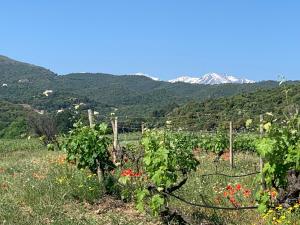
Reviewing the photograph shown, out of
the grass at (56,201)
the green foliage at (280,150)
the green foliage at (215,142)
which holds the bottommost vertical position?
the grass at (56,201)

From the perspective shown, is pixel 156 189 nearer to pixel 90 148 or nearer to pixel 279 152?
pixel 279 152

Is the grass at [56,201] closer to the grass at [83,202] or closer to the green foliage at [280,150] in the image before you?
the grass at [83,202]

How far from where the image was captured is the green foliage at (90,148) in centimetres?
1095

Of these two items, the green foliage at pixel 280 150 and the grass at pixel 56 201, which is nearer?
the green foliage at pixel 280 150

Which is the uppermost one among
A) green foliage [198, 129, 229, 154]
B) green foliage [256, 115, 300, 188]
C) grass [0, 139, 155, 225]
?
green foliage [256, 115, 300, 188]

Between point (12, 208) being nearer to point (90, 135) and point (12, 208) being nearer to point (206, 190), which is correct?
point (90, 135)

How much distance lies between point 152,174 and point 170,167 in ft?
1.19

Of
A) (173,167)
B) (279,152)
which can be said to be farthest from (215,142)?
(279,152)

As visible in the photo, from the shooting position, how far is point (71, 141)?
1143 centimetres

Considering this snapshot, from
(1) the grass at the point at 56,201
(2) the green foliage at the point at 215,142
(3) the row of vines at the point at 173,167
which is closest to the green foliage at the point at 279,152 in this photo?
(3) the row of vines at the point at 173,167

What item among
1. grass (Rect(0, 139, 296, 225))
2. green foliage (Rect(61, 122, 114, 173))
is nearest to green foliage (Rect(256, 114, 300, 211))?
grass (Rect(0, 139, 296, 225))

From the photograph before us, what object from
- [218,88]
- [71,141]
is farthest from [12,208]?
[218,88]

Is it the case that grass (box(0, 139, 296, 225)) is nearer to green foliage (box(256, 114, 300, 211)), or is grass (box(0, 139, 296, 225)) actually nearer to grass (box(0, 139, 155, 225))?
grass (box(0, 139, 155, 225))

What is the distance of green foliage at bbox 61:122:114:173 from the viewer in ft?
35.9
